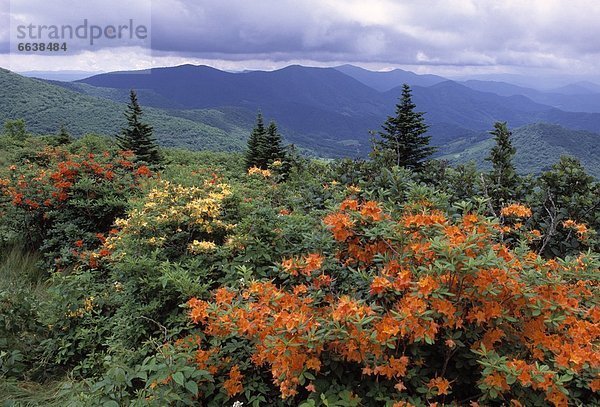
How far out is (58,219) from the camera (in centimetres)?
549

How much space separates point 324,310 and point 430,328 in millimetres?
583

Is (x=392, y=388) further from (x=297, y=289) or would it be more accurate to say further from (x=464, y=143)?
(x=464, y=143)

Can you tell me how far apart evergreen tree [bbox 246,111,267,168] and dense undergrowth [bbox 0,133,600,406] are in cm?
968

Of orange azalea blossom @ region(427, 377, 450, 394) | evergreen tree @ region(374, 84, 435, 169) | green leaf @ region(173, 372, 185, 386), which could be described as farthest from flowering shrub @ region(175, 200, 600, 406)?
evergreen tree @ region(374, 84, 435, 169)

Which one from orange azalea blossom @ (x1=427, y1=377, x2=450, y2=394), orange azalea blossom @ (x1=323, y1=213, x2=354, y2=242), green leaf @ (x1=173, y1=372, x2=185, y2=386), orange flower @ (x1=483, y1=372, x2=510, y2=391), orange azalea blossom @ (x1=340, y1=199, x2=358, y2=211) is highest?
orange azalea blossom @ (x1=340, y1=199, x2=358, y2=211)

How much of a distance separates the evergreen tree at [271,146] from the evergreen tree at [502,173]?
8918mm

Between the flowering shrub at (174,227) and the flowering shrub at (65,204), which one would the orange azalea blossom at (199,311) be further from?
the flowering shrub at (65,204)

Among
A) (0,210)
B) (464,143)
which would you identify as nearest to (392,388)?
(0,210)

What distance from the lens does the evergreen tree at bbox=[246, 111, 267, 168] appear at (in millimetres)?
13969

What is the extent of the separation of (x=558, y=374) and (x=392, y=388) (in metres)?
0.75

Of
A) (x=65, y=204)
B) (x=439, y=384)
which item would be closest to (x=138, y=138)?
(x=65, y=204)

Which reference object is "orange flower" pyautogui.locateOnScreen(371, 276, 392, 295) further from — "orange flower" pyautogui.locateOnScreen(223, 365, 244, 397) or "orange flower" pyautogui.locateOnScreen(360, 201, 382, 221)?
"orange flower" pyautogui.locateOnScreen(223, 365, 244, 397)

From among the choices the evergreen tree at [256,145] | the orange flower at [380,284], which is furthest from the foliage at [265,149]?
the orange flower at [380,284]

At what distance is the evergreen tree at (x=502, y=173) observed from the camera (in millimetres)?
4605
